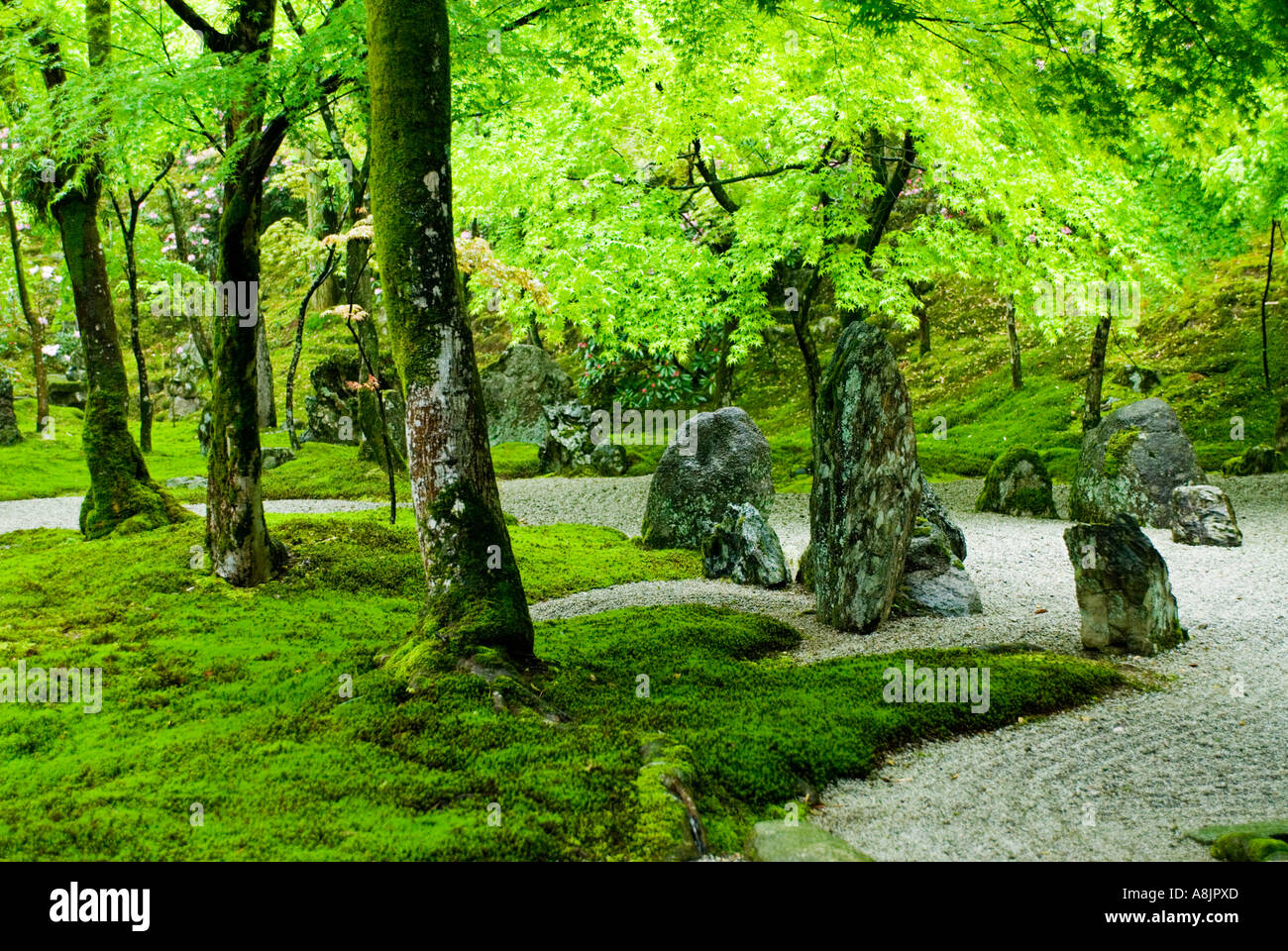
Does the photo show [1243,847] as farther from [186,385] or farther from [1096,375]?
[186,385]

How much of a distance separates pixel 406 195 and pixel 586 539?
7.44m

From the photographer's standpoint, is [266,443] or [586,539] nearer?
[586,539]

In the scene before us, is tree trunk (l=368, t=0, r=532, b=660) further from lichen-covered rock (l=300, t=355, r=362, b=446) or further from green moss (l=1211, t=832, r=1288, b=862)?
lichen-covered rock (l=300, t=355, r=362, b=446)

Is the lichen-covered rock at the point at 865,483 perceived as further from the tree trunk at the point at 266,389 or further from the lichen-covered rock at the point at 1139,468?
the tree trunk at the point at 266,389

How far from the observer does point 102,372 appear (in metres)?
10.1

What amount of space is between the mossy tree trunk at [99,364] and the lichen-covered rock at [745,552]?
261 inches

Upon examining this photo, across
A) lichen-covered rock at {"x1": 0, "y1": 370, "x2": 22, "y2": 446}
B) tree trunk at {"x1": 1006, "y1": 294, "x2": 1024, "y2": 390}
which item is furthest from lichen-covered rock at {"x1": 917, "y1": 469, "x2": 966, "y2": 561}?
lichen-covered rock at {"x1": 0, "y1": 370, "x2": 22, "y2": 446}

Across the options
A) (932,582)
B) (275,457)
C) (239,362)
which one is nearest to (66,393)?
(275,457)

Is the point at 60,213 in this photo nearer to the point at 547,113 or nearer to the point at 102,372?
the point at 102,372

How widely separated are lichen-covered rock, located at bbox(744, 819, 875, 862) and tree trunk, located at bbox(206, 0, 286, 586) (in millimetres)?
5983

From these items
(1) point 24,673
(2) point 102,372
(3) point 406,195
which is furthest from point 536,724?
(2) point 102,372

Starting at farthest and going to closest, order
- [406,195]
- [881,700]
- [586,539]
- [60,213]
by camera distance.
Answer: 1. [586,539]
2. [60,213]
3. [881,700]
4. [406,195]

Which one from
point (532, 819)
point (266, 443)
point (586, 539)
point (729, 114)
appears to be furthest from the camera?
point (266, 443)

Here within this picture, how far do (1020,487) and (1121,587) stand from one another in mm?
7677
